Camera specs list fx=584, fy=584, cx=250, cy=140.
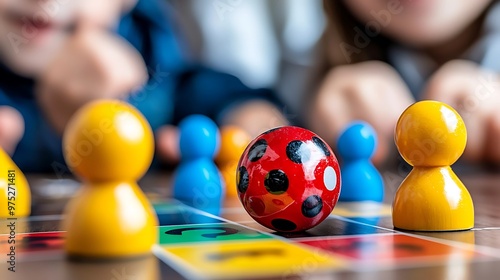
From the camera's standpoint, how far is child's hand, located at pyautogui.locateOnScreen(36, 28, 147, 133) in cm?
211

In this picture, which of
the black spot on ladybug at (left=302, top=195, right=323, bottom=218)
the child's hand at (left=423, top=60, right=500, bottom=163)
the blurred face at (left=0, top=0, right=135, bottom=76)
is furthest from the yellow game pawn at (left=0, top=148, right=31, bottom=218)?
the child's hand at (left=423, top=60, right=500, bottom=163)

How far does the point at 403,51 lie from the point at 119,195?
187cm

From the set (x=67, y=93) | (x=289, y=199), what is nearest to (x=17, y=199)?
(x=289, y=199)

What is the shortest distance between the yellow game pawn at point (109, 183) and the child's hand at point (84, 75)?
1433mm

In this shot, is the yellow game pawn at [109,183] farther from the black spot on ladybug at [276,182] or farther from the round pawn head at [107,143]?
the black spot on ladybug at [276,182]

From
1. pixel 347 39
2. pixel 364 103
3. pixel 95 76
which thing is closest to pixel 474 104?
pixel 364 103

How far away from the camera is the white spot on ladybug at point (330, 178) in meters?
0.87

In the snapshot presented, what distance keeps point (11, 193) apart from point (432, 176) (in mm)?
725

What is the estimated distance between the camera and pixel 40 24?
216cm

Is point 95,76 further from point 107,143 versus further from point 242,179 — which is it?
point 107,143

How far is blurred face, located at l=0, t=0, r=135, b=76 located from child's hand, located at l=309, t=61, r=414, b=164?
2.92 ft

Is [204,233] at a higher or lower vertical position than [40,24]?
lower

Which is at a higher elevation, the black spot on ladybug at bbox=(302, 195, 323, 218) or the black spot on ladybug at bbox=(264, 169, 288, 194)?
the black spot on ladybug at bbox=(264, 169, 288, 194)

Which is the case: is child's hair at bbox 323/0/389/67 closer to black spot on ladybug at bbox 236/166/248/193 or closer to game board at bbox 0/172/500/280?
game board at bbox 0/172/500/280
